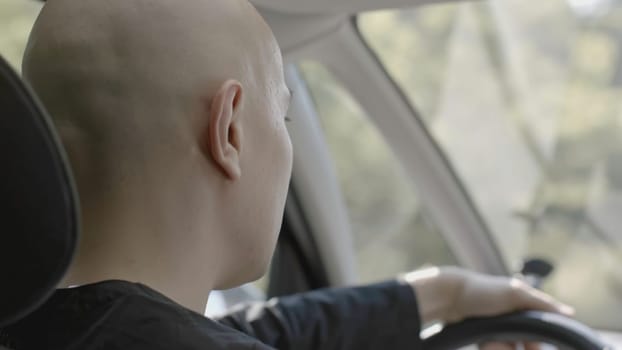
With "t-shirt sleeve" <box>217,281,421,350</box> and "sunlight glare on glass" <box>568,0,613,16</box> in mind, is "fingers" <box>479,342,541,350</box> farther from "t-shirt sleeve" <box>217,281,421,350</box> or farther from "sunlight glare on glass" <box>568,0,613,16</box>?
"sunlight glare on glass" <box>568,0,613,16</box>

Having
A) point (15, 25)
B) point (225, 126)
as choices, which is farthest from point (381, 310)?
point (15, 25)

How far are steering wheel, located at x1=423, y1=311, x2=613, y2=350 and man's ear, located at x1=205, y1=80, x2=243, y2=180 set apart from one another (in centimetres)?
73

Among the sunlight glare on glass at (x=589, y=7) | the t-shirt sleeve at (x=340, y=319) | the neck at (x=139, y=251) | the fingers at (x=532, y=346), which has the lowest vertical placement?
the fingers at (x=532, y=346)

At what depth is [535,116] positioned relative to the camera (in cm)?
194

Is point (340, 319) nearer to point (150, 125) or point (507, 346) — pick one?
point (507, 346)

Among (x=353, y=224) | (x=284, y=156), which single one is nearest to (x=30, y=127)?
(x=284, y=156)

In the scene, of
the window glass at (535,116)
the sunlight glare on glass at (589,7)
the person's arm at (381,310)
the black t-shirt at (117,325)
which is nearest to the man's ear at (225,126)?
the black t-shirt at (117,325)

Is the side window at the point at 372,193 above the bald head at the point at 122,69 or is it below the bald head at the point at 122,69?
below

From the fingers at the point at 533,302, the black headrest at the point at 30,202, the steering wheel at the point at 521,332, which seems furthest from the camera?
the fingers at the point at 533,302

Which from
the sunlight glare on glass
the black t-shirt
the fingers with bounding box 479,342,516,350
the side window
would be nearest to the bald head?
the black t-shirt

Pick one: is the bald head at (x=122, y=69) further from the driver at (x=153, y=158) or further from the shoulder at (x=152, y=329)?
the shoulder at (x=152, y=329)

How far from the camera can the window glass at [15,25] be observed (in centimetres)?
152

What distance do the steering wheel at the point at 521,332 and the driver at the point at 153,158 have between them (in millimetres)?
642

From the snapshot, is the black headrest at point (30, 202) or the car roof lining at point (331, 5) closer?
the black headrest at point (30, 202)
